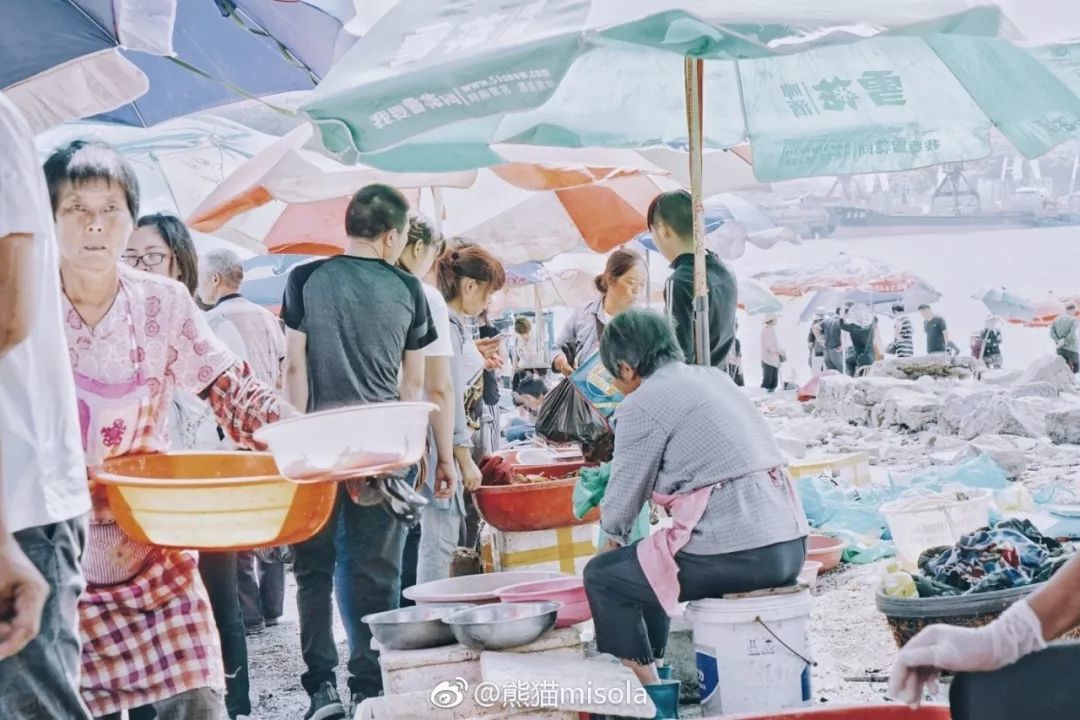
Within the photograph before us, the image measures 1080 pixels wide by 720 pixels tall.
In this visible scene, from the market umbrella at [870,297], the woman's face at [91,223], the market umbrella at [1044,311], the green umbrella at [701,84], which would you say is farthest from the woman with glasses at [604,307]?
the market umbrella at [1044,311]

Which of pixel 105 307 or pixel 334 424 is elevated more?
pixel 105 307

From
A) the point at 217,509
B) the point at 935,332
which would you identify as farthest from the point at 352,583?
the point at 935,332

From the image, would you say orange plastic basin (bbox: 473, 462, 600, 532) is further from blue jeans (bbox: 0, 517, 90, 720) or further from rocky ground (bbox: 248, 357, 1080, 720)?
blue jeans (bbox: 0, 517, 90, 720)

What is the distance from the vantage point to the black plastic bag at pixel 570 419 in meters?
4.70

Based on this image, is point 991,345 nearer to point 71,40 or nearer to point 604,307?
point 604,307

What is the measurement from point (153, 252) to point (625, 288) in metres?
2.56

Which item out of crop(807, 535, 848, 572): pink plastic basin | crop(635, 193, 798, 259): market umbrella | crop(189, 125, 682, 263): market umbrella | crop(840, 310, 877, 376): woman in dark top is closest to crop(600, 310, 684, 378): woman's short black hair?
crop(189, 125, 682, 263): market umbrella

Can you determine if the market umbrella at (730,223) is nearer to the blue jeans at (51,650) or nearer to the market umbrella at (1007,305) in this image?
the blue jeans at (51,650)

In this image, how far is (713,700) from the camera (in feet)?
12.0

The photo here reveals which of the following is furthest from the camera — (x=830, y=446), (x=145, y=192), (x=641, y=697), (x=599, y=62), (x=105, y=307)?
(x=830, y=446)

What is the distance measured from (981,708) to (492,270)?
12.2 feet

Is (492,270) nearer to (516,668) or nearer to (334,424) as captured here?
(516,668)

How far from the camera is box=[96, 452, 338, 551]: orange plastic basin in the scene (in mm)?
2404

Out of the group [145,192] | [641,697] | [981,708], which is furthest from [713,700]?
[145,192]
